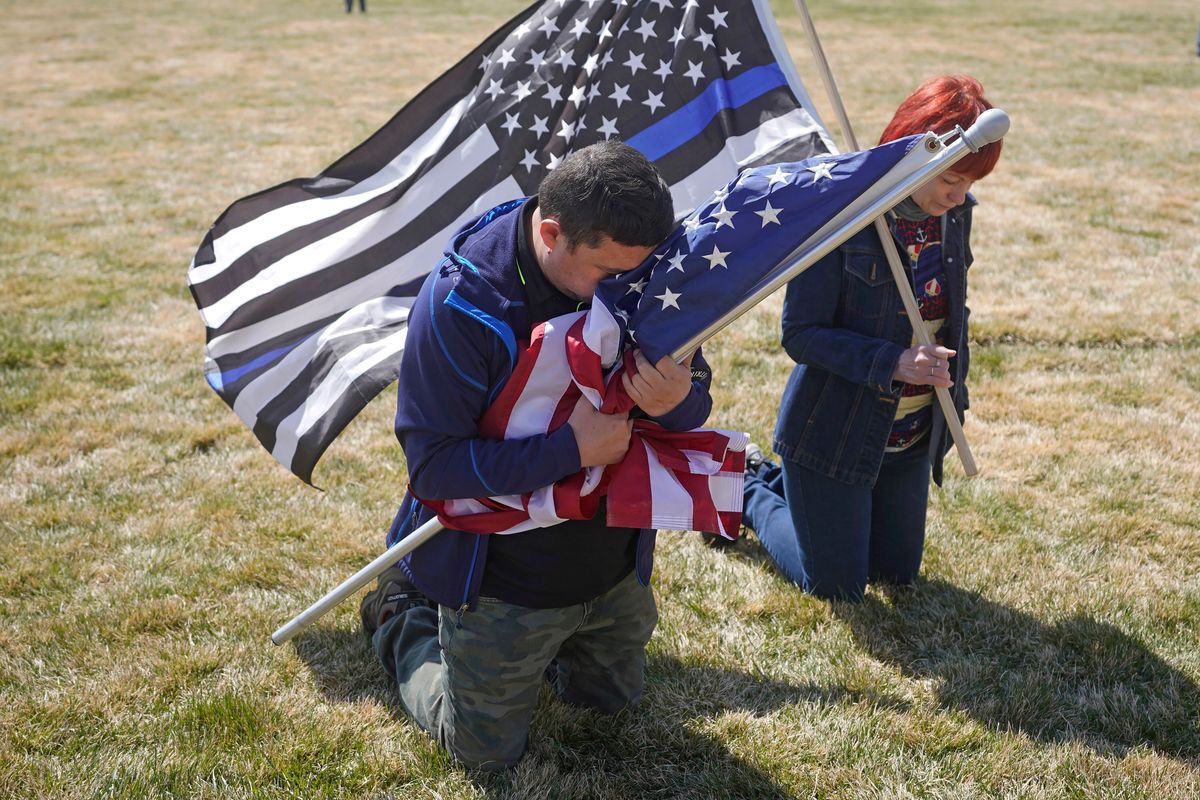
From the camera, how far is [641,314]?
2.66 metres

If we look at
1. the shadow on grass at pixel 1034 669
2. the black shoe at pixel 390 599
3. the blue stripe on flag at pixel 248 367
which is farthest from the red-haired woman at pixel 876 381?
the blue stripe on flag at pixel 248 367

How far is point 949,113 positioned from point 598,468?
1.58m

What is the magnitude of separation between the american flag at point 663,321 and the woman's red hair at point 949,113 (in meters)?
0.63

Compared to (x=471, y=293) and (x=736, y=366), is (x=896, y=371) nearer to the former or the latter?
(x=471, y=293)

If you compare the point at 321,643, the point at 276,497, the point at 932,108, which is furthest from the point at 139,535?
the point at 932,108

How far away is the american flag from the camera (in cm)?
264

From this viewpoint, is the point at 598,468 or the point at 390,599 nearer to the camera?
the point at 598,468

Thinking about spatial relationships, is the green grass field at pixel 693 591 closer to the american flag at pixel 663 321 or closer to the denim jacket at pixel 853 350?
the denim jacket at pixel 853 350

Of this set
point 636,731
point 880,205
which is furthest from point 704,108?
point 636,731

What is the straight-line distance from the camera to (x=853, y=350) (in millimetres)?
3539

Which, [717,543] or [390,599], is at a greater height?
[390,599]

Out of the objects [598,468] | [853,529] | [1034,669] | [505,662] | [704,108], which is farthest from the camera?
[704,108]

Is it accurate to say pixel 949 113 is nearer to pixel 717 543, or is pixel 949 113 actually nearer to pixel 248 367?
pixel 717 543

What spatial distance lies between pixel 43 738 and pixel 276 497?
1738 millimetres
